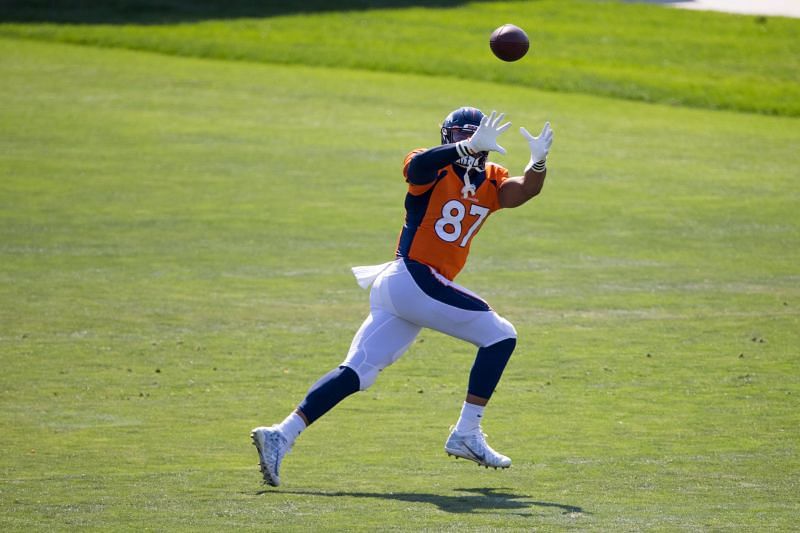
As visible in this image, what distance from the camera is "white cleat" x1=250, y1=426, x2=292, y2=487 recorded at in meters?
8.22

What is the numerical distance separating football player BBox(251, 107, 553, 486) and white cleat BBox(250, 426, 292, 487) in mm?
169

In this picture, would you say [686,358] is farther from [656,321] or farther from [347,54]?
[347,54]

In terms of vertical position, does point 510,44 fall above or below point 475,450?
above

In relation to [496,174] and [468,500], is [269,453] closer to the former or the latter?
[468,500]

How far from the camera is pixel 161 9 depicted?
36531 mm

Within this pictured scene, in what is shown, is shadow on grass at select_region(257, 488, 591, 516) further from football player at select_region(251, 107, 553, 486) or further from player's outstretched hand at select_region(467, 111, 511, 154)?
player's outstretched hand at select_region(467, 111, 511, 154)

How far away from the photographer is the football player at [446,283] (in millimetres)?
8625

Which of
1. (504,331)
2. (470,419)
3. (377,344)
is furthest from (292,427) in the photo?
(504,331)

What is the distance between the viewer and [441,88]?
29.0 metres

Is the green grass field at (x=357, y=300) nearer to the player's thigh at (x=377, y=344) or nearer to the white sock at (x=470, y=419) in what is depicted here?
the white sock at (x=470, y=419)

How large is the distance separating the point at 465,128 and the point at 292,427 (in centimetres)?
228

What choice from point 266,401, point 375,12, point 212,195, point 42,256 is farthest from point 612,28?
point 266,401

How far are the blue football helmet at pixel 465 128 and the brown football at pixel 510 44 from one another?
1.82 metres

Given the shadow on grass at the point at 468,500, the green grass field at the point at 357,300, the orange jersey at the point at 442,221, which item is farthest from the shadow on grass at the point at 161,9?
the shadow on grass at the point at 468,500
